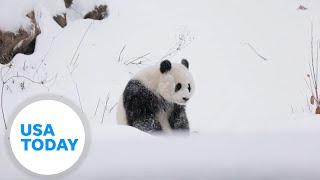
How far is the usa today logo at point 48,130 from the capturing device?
879 millimetres

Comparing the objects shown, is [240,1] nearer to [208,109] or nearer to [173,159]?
[208,109]

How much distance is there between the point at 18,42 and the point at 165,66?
2371mm

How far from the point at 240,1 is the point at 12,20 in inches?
133

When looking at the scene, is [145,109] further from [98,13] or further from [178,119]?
[98,13]

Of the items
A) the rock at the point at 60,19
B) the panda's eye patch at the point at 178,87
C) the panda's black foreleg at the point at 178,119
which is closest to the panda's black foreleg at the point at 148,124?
the panda's black foreleg at the point at 178,119

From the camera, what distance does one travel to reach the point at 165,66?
3500mm

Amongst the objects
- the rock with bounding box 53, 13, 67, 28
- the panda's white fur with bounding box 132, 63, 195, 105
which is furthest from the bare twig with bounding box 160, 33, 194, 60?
the panda's white fur with bounding box 132, 63, 195, 105

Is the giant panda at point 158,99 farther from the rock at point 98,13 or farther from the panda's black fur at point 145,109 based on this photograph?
the rock at point 98,13

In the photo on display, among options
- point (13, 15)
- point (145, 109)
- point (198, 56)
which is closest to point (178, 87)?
point (145, 109)

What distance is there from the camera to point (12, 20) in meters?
5.36

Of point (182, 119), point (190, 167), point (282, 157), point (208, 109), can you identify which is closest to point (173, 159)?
point (190, 167)

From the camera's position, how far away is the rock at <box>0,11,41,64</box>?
5234 mm

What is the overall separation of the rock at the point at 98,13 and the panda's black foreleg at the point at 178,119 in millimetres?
2921

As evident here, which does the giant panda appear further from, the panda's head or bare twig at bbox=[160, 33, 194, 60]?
bare twig at bbox=[160, 33, 194, 60]
